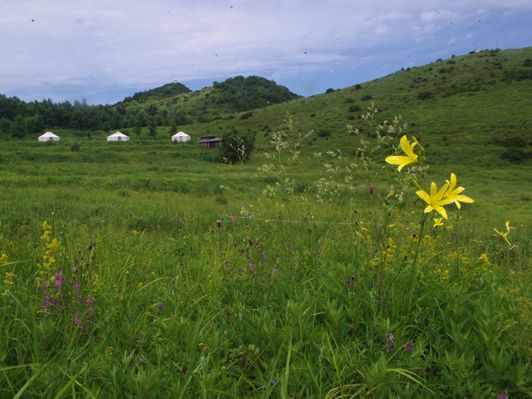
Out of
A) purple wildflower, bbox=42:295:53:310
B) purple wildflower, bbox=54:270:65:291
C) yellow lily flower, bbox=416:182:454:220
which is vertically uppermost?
yellow lily flower, bbox=416:182:454:220

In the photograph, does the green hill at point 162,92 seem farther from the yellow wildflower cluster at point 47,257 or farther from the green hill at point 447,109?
the yellow wildflower cluster at point 47,257

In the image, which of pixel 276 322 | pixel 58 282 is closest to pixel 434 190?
pixel 276 322

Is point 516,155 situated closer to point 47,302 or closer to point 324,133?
point 324,133

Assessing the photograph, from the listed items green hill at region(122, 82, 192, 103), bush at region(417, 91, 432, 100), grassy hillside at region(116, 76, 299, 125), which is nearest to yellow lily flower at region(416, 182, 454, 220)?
bush at region(417, 91, 432, 100)

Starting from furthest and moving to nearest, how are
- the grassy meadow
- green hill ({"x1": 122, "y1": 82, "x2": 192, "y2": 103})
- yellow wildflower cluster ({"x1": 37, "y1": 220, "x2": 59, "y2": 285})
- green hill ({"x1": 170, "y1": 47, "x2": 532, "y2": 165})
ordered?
green hill ({"x1": 122, "y1": 82, "x2": 192, "y2": 103}) < green hill ({"x1": 170, "y1": 47, "x2": 532, "y2": 165}) < yellow wildflower cluster ({"x1": 37, "y1": 220, "x2": 59, "y2": 285}) < the grassy meadow

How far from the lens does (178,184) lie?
2475 cm

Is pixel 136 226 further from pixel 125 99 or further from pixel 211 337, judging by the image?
pixel 125 99

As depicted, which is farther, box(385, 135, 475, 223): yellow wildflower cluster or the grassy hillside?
the grassy hillside

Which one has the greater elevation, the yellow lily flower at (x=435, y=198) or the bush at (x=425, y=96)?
the bush at (x=425, y=96)

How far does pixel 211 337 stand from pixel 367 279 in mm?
1228

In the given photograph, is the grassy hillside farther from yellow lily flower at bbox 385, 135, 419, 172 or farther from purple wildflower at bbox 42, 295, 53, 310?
yellow lily flower at bbox 385, 135, 419, 172

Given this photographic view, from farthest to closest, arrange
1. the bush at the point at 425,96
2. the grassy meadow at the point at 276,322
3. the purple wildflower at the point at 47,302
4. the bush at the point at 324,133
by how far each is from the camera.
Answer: the bush at the point at 425,96
the bush at the point at 324,133
the purple wildflower at the point at 47,302
the grassy meadow at the point at 276,322

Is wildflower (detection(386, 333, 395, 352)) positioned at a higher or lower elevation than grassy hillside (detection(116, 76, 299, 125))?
lower

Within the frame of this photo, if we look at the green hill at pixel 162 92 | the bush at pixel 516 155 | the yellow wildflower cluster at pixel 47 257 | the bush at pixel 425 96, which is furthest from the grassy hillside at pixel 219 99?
the yellow wildflower cluster at pixel 47 257
